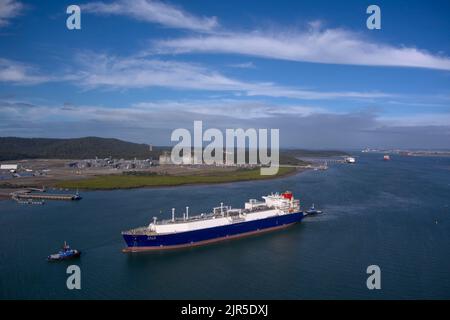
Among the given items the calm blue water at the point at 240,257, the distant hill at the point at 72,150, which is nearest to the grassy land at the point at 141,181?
the calm blue water at the point at 240,257

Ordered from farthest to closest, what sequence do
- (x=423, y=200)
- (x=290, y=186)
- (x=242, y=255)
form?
(x=290, y=186)
(x=423, y=200)
(x=242, y=255)

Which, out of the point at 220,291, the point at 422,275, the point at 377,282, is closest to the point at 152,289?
the point at 220,291

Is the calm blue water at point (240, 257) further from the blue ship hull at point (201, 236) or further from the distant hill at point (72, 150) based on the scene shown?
the distant hill at point (72, 150)

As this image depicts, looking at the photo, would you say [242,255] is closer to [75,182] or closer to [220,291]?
[220,291]

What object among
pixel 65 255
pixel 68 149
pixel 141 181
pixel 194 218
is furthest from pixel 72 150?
pixel 65 255

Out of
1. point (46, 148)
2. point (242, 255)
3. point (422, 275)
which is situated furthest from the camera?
point (46, 148)

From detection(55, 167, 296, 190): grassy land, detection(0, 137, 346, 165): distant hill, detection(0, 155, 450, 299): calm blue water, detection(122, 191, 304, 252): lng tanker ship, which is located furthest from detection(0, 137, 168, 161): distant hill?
detection(122, 191, 304, 252): lng tanker ship
